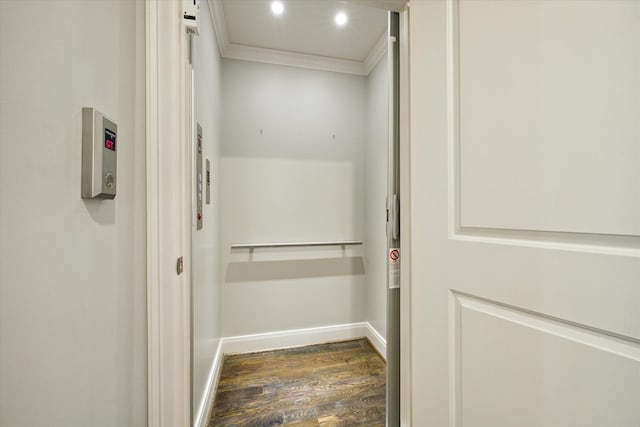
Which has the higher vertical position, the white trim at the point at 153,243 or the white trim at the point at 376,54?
the white trim at the point at 376,54

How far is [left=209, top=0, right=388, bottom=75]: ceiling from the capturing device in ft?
5.73

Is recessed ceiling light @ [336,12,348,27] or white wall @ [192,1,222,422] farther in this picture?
recessed ceiling light @ [336,12,348,27]

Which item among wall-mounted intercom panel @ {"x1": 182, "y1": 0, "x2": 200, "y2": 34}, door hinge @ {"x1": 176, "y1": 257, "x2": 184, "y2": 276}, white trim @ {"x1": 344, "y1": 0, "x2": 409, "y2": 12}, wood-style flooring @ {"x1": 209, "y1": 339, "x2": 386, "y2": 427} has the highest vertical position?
white trim @ {"x1": 344, "y1": 0, "x2": 409, "y2": 12}

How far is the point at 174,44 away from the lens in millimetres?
761

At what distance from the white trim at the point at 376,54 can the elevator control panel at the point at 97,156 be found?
2123 mm

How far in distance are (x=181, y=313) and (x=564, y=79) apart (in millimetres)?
1195

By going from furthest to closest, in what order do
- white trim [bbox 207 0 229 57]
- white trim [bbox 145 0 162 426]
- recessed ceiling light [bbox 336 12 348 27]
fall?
recessed ceiling light [bbox 336 12 348 27] < white trim [bbox 207 0 229 57] < white trim [bbox 145 0 162 426]

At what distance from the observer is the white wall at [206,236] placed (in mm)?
1281

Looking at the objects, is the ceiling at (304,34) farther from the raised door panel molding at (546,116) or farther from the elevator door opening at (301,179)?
the raised door panel molding at (546,116)

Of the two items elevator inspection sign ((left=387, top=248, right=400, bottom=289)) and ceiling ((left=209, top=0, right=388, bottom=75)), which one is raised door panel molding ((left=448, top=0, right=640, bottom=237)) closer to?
elevator inspection sign ((left=387, top=248, right=400, bottom=289))

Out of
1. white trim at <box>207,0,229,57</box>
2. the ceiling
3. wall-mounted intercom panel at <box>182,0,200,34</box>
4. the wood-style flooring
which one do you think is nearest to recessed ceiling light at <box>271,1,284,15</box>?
the ceiling

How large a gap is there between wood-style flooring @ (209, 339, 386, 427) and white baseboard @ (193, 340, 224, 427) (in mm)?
48

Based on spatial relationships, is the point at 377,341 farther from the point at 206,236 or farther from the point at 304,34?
the point at 304,34

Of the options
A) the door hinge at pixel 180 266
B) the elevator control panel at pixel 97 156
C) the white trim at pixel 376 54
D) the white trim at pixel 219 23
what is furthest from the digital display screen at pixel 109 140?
the white trim at pixel 376 54
